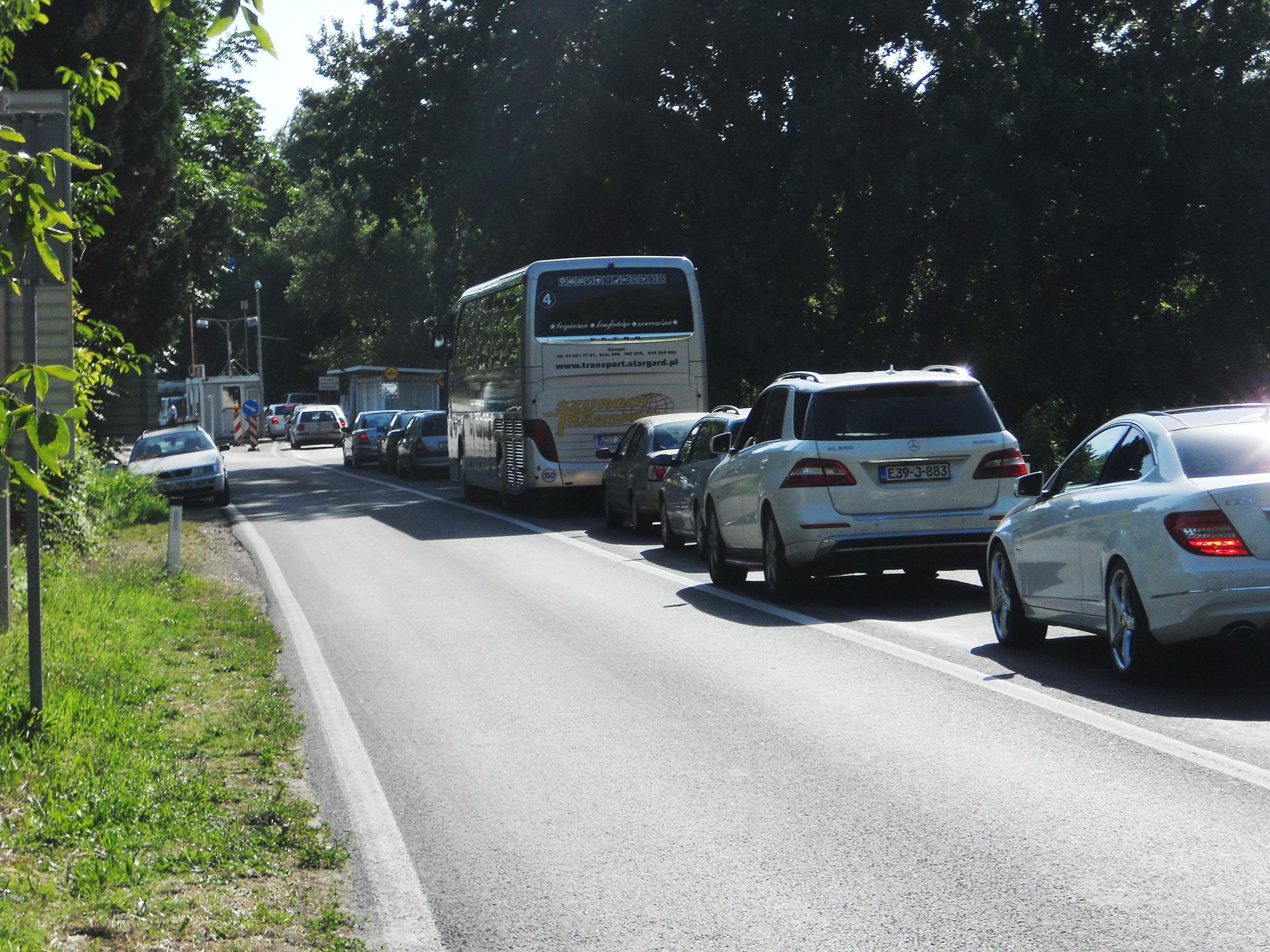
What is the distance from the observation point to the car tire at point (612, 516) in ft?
73.4

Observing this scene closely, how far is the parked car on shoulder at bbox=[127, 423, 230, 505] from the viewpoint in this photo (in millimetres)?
29125

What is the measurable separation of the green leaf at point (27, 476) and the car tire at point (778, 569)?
30.2 ft

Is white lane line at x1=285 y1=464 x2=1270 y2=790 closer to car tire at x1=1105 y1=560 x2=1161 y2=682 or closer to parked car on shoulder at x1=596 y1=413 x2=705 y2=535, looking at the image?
car tire at x1=1105 y1=560 x2=1161 y2=682

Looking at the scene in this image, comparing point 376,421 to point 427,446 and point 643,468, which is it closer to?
point 427,446

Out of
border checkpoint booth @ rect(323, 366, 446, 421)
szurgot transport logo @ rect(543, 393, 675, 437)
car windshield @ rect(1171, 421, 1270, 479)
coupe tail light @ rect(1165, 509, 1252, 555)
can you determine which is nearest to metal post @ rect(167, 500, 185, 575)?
szurgot transport logo @ rect(543, 393, 675, 437)

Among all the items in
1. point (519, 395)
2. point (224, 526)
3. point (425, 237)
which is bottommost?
point (224, 526)

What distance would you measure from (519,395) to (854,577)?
9.92 m

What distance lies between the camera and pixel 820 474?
13.0 metres

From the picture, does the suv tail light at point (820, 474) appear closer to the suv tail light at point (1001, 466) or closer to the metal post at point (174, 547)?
the suv tail light at point (1001, 466)

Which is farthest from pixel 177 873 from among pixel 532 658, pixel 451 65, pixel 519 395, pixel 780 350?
pixel 451 65

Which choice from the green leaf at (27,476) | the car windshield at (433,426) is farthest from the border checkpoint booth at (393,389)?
the green leaf at (27,476)

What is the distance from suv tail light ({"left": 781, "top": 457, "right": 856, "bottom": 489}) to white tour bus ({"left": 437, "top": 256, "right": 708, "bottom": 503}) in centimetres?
1153

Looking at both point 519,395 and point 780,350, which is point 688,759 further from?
point 780,350

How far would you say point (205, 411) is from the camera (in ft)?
234
